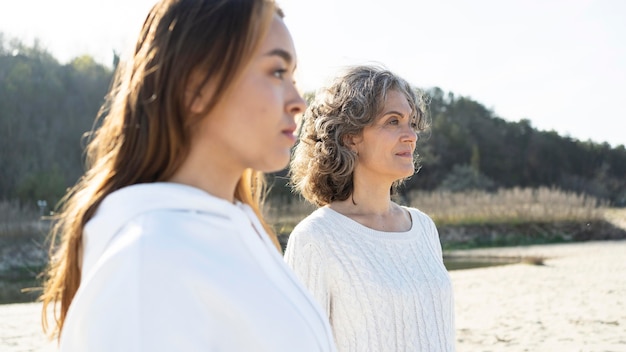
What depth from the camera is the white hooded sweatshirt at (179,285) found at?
3.55 feet

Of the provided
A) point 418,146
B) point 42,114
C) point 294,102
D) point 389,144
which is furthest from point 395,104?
point 42,114

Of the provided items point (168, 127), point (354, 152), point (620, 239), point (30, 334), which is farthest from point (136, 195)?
point (620, 239)

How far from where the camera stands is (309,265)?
2.76m

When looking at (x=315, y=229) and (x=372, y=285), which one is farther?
(x=315, y=229)

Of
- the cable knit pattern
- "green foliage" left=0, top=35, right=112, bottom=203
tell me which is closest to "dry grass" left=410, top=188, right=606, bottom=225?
"green foliage" left=0, top=35, right=112, bottom=203

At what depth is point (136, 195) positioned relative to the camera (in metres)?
1.21

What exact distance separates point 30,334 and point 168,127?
9.97 meters

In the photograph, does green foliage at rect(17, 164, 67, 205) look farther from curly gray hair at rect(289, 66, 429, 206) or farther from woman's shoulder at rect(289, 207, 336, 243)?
woman's shoulder at rect(289, 207, 336, 243)

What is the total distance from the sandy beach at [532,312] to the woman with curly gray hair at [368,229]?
18.8 feet

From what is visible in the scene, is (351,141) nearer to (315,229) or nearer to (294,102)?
(315,229)

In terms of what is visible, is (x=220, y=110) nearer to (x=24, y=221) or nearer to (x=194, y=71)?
(x=194, y=71)

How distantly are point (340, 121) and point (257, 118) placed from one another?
1.70 meters

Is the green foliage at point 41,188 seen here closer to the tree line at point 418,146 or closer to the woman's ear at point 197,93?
the tree line at point 418,146

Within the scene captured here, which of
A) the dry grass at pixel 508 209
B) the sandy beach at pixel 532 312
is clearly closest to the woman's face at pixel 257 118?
the sandy beach at pixel 532 312
